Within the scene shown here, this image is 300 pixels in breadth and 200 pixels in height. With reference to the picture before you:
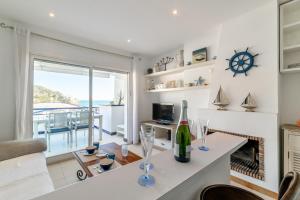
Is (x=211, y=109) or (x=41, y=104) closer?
(x=211, y=109)

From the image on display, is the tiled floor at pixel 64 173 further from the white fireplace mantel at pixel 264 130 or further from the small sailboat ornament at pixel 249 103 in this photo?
the small sailboat ornament at pixel 249 103

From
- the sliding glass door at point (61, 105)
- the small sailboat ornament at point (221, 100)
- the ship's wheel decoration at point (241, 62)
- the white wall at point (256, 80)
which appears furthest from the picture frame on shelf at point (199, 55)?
the sliding glass door at point (61, 105)

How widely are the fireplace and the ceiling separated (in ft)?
6.26

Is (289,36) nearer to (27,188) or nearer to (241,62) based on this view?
(241,62)

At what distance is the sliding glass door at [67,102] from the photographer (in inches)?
119

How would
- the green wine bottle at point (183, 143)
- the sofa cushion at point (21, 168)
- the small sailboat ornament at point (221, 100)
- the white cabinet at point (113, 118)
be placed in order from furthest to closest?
the white cabinet at point (113, 118) < the small sailboat ornament at point (221, 100) < the sofa cushion at point (21, 168) < the green wine bottle at point (183, 143)

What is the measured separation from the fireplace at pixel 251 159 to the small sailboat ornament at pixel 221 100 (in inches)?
18.0

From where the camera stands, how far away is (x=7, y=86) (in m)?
2.50

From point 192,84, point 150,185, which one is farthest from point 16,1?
point 192,84

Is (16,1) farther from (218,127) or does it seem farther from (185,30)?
(218,127)

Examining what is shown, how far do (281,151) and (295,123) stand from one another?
467mm

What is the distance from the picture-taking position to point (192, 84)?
331 centimetres

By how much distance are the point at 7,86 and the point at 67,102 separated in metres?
1.06

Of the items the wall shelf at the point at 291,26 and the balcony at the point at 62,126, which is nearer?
the wall shelf at the point at 291,26
